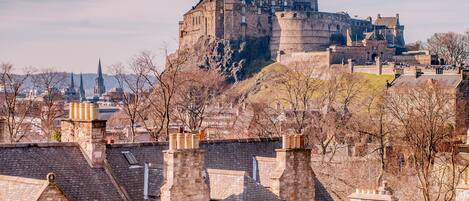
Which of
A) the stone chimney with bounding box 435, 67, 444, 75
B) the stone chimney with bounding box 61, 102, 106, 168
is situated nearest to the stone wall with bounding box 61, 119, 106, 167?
the stone chimney with bounding box 61, 102, 106, 168

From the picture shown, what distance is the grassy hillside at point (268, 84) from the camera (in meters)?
149

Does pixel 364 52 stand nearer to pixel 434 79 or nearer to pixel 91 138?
pixel 434 79

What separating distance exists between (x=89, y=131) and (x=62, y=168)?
134 centimetres

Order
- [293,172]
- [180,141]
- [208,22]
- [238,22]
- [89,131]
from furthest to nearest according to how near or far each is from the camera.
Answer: [238,22] → [208,22] → [293,172] → [89,131] → [180,141]

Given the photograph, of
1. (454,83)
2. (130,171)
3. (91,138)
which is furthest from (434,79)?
(91,138)

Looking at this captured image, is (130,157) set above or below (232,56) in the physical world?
below

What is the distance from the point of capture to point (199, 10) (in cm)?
19875

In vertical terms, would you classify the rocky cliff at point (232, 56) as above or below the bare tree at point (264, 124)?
above

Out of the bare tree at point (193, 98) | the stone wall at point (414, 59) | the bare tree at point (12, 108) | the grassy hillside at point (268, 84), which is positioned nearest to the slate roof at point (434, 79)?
the grassy hillside at point (268, 84)

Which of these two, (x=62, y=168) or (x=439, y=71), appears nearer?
(x=62, y=168)

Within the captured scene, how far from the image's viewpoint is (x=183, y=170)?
907 inches

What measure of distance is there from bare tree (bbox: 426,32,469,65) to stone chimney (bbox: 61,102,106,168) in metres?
154

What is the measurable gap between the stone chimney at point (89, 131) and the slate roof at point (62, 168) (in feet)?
0.75

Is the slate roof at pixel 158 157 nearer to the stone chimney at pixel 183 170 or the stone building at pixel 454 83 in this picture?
Result: the stone chimney at pixel 183 170
